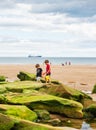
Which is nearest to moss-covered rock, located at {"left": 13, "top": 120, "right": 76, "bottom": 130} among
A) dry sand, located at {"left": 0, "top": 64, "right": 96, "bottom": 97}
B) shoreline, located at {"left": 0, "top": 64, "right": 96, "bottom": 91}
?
dry sand, located at {"left": 0, "top": 64, "right": 96, "bottom": 97}

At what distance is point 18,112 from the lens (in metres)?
18.3

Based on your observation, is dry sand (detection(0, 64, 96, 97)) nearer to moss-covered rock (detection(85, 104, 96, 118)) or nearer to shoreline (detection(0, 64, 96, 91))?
shoreline (detection(0, 64, 96, 91))

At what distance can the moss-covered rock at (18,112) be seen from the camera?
59.0 feet

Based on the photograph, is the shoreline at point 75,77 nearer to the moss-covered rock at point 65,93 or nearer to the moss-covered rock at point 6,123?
the moss-covered rock at point 65,93

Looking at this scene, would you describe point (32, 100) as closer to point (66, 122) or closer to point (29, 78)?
point (66, 122)

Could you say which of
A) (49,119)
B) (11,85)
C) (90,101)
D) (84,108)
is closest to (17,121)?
(49,119)

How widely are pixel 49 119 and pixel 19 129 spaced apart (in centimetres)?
553

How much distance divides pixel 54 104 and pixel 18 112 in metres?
2.94

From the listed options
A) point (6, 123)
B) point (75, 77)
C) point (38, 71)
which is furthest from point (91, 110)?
point (75, 77)

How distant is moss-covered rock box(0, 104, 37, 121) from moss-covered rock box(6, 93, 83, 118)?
5.07 ft

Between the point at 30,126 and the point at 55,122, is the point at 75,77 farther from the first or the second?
the point at 30,126

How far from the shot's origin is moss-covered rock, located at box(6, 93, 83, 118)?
2030 centimetres

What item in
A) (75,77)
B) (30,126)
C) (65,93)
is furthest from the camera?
(75,77)

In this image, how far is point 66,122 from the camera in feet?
63.2
